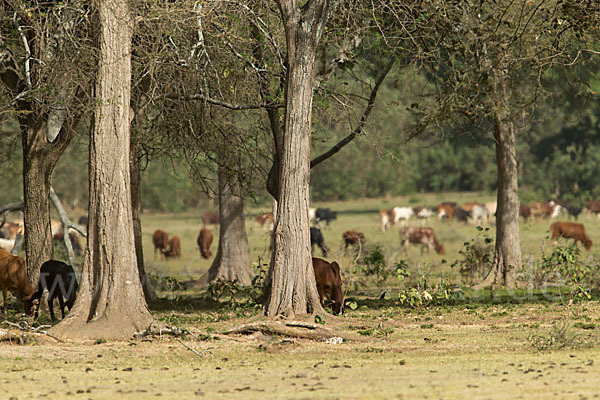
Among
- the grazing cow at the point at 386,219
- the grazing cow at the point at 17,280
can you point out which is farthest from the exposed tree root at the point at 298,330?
the grazing cow at the point at 386,219

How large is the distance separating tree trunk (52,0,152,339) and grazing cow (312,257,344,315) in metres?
3.33

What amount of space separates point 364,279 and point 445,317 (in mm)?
7921

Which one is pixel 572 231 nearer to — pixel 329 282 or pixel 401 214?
pixel 329 282

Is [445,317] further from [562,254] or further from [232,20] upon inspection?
[232,20]

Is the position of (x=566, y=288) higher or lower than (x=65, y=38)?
lower

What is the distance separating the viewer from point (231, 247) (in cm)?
2466

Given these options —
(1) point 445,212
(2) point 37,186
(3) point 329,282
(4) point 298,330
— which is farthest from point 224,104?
(1) point 445,212

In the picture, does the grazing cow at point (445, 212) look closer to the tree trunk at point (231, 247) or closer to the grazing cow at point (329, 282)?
the tree trunk at point (231, 247)

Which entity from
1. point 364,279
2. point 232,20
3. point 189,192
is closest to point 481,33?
point 232,20

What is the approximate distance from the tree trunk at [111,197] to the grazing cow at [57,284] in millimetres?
2264

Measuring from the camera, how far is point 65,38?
14852 mm

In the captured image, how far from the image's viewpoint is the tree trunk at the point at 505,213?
20.4m

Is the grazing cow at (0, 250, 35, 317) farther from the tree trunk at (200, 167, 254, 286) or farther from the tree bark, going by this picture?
the tree trunk at (200, 167, 254, 286)

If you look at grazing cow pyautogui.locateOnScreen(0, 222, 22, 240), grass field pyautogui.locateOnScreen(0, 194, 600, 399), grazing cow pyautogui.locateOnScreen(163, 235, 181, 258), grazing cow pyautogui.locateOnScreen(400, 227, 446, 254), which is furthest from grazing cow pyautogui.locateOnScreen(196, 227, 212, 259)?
grass field pyautogui.locateOnScreen(0, 194, 600, 399)
